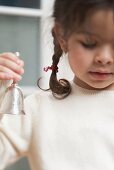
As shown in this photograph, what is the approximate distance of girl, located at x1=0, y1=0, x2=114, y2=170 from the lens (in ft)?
2.72

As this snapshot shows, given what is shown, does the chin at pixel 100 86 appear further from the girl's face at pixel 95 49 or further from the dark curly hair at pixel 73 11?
the dark curly hair at pixel 73 11

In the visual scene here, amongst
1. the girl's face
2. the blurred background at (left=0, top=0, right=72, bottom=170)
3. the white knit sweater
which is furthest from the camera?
the blurred background at (left=0, top=0, right=72, bottom=170)

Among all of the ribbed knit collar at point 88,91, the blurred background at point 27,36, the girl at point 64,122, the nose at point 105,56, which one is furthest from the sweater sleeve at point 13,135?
the blurred background at point 27,36

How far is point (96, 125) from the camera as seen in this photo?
0.88 m

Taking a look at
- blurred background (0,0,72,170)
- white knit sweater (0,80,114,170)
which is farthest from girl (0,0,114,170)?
blurred background (0,0,72,170)

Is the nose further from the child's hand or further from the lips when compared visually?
the child's hand

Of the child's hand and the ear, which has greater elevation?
the ear

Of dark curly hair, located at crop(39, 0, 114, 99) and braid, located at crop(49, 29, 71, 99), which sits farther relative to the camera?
braid, located at crop(49, 29, 71, 99)

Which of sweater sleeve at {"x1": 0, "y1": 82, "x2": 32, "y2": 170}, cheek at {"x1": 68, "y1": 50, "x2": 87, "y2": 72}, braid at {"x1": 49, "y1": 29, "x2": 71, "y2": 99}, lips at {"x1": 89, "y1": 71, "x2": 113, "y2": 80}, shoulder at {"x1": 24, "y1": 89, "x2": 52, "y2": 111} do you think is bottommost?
sweater sleeve at {"x1": 0, "y1": 82, "x2": 32, "y2": 170}

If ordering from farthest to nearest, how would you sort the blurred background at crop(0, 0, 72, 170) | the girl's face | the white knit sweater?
the blurred background at crop(0, 0, 72, 170) → the white knit sweater → the girl's face

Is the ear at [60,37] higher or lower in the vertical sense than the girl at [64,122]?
higher

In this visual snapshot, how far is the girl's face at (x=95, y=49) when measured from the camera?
0.74 meters

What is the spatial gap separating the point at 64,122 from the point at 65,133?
0.02m

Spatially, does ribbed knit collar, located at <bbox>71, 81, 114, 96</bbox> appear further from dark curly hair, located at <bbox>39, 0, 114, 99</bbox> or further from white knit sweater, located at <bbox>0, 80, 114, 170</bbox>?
dark curly hair, located at <bbox>39, 0, 114, 99</bbox>
